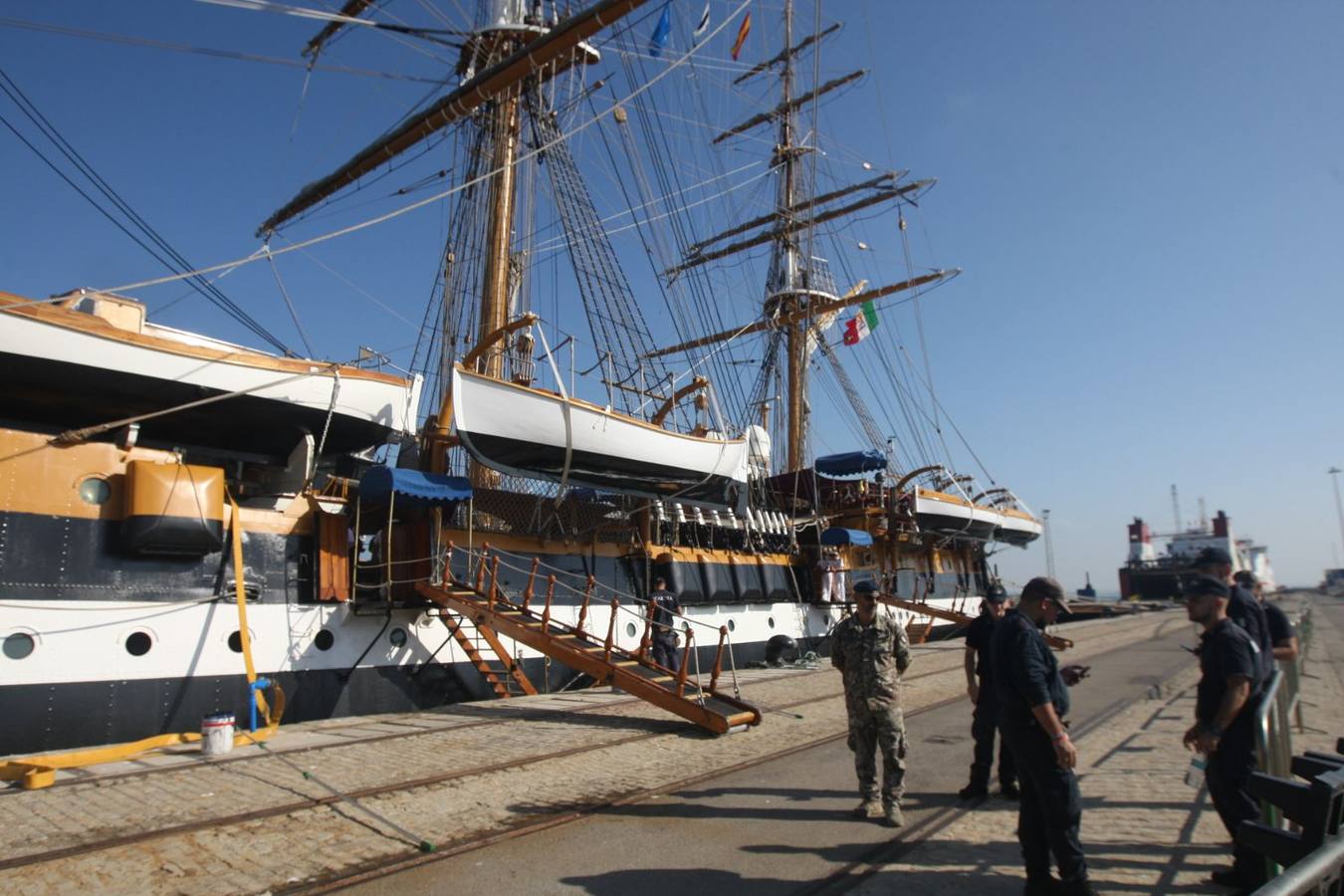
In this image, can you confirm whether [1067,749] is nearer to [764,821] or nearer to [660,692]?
[764,821]

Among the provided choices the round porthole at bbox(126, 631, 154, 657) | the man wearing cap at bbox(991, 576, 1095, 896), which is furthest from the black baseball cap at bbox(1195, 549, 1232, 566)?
the round porthole at bbox(126, 631, 154, 657)

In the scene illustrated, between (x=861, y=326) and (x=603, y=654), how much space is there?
19.3 metres

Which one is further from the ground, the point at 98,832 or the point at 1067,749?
the point at 1067,749

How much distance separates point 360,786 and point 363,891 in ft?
6.95

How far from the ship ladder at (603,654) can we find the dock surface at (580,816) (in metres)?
0.29

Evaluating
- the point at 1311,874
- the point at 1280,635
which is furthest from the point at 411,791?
the point at 1280,635

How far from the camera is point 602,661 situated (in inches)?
362

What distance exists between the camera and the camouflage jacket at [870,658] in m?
A: 5.29

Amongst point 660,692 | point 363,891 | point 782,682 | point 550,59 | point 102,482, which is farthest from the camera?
point 550,59

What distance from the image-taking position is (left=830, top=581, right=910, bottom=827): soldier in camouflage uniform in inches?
202

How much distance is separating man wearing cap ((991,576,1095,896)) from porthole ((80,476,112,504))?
8.27 m

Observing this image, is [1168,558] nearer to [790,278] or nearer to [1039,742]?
[790,278]

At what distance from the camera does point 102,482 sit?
8055mm

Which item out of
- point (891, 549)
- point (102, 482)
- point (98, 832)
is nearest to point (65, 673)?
point (102, 482)
